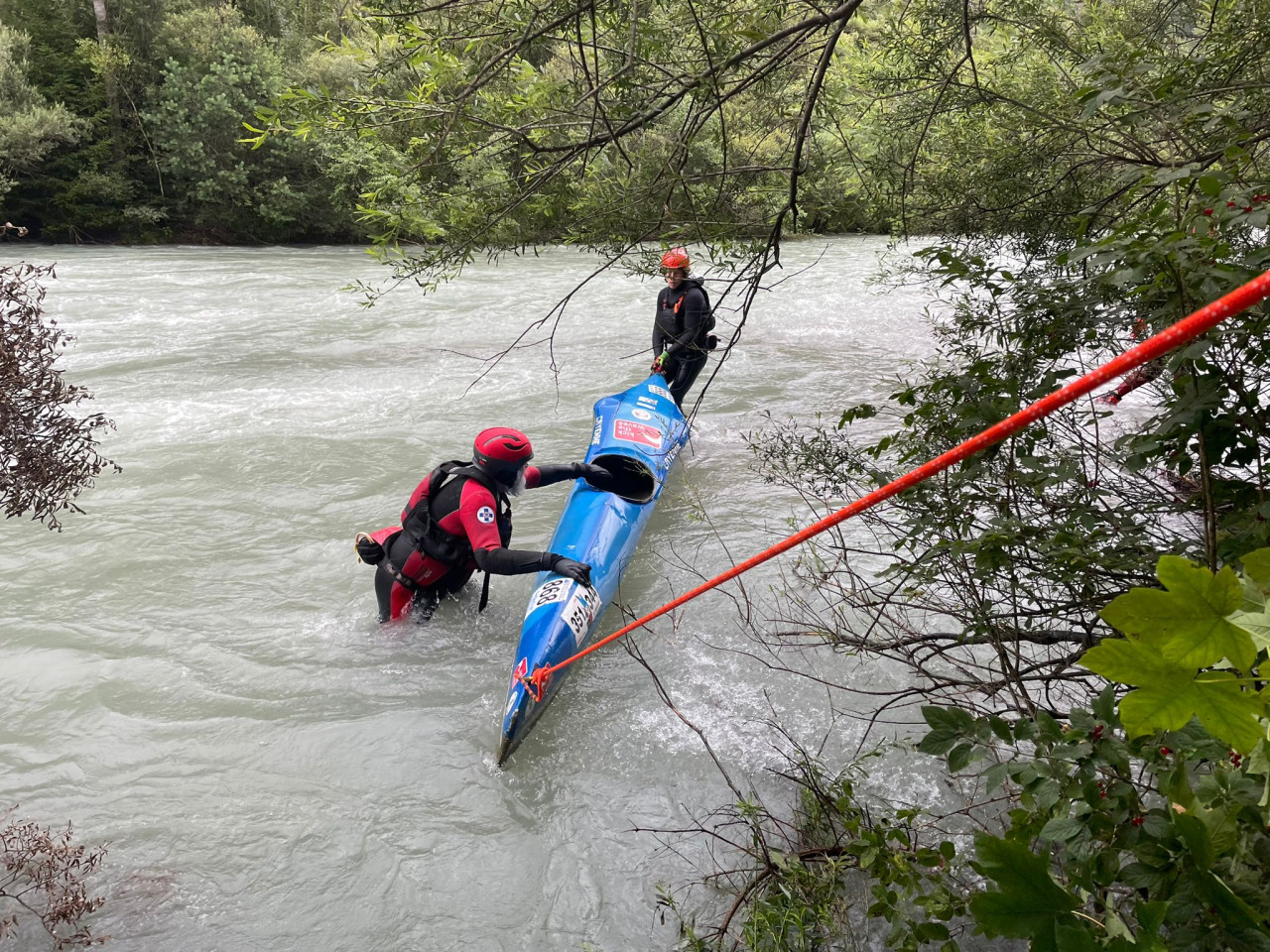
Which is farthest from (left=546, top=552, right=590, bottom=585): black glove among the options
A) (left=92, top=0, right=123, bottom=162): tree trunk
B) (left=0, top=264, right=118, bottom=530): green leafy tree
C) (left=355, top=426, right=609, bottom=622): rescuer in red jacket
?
(left=92, top=0, right=123, bottom=162): tree trunk

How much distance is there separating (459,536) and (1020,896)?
352cm

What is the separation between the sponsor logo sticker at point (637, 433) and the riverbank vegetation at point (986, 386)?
4.98 feet

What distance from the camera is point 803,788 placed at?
304cm

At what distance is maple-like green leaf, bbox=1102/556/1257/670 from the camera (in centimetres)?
54

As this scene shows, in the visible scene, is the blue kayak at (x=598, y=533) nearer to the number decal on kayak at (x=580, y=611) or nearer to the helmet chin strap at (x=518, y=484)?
the number decal on kayak at (x=580, y=611)

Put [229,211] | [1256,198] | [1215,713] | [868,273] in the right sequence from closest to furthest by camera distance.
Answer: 1. [1215,713]
2. [1256,198]
3. [868,273]
4. [229,211]

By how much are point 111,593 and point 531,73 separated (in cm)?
402

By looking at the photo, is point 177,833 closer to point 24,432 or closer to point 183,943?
point 183,943

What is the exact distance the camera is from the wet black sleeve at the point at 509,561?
3605 millimetres

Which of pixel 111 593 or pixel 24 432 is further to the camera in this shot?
pixel 111 593

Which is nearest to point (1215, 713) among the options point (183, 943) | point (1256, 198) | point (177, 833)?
point (1256, 198)

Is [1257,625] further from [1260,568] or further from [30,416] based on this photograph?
[30,416]

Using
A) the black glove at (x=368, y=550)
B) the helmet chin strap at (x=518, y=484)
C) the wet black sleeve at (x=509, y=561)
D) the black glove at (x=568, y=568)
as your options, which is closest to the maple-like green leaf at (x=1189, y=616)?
the wet black sleeve at (x=509, y=561)

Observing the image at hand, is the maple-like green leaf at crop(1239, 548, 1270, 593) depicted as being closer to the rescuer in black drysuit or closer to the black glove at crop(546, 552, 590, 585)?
the black glove at crop(546, 552, 590, 585)
